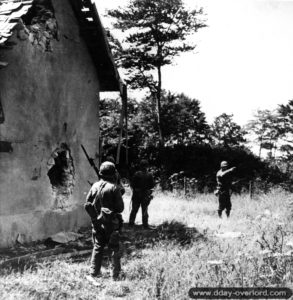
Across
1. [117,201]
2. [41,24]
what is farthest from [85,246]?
[41,24]

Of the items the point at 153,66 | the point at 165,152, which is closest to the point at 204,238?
the point at 165,152

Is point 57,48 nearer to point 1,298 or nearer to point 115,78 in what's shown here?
point 115,78

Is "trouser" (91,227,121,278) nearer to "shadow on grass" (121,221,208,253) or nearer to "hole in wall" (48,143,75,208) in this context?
"shadow on grass" (121,221,208,253)

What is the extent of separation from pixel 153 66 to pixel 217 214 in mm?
16412

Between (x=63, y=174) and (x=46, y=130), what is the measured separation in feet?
4.46

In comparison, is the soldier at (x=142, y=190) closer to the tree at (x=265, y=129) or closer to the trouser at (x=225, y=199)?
the trouser at (x=225, y=199)

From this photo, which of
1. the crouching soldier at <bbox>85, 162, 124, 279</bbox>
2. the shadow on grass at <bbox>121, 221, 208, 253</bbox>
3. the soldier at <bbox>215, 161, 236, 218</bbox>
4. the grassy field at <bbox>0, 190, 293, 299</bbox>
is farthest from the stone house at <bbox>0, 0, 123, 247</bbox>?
the soldier at <bbox>215, 161, 236, 218</bbox>

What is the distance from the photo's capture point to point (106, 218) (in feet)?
19.5

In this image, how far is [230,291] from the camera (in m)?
4.78

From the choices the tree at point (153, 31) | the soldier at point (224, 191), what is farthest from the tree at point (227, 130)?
the soldier at point (224, 191)

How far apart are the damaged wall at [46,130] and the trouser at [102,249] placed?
2.42 m

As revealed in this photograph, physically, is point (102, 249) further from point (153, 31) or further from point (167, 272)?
point (153, 31)

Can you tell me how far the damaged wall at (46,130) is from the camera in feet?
24.8

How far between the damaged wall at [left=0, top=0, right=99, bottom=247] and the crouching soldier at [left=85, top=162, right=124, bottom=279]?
236cm
